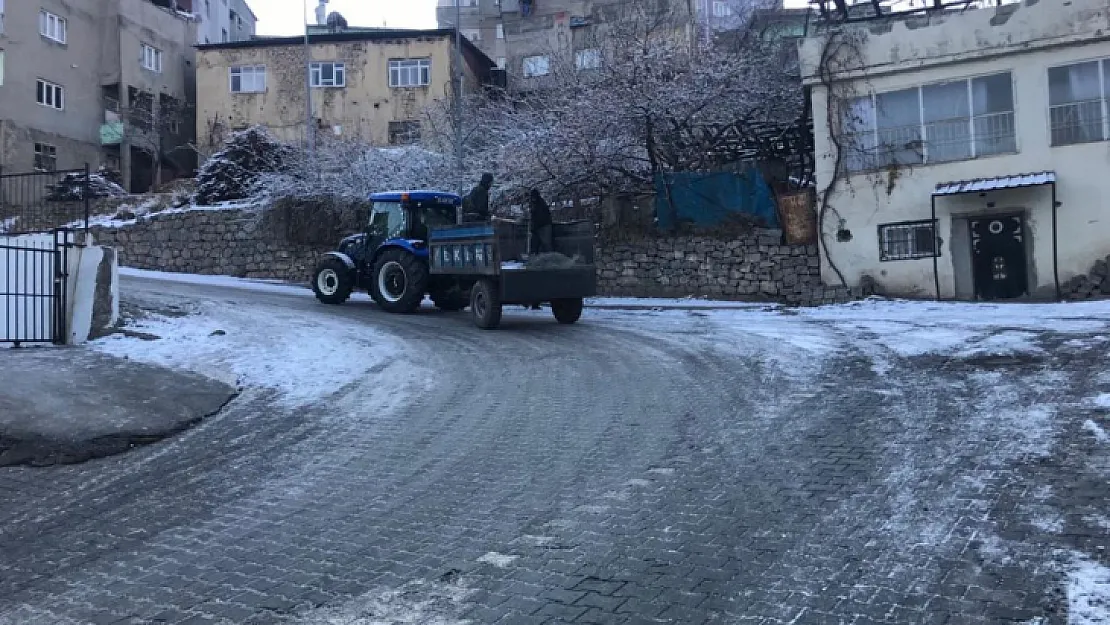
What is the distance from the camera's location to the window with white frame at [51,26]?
3741cm

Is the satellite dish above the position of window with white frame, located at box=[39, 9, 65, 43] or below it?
above

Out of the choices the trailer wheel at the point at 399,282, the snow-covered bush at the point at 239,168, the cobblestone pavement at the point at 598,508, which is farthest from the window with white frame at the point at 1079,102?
the snow-covered bush at the point at 239,168

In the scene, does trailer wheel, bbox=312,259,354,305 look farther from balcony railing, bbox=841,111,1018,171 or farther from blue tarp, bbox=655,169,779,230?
balcony railing, bbox=841,111,1018,171

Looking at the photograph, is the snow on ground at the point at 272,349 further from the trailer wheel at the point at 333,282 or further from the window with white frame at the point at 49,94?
the window with white frame at the point at 49,94

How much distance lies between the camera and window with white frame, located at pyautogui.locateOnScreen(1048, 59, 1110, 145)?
17.2 m

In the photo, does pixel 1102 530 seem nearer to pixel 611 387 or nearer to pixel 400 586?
pixel 400 586

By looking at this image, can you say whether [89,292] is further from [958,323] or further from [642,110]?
[642,110]

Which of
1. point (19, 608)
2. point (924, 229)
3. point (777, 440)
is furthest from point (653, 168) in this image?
point (19, 608)

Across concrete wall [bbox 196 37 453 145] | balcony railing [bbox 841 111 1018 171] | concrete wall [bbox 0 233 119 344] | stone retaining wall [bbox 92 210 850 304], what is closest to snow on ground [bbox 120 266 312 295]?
stone retaining wall [bbox 92 210 850 304]

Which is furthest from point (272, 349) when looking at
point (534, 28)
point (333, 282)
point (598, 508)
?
point (534, 28)

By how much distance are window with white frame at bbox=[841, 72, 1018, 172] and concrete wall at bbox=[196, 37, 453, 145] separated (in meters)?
24.0

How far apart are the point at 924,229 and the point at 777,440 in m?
13.9

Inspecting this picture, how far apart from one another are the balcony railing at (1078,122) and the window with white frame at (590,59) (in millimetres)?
11996

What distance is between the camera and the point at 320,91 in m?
39.7
